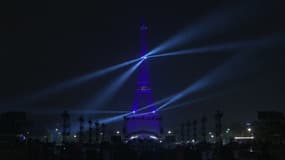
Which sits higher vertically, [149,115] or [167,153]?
[149,115]

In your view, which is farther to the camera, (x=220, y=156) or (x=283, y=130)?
(x=283, y=130)

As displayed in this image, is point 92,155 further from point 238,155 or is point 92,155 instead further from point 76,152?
point 238,155

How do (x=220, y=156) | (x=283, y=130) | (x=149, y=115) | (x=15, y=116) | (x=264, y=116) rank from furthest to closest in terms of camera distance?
(x=149, y=115) → (x=264, y=116) → (x=15, y=116) → (x=283, y=130) → (x=220, y=156)

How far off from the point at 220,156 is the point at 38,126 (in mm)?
115983

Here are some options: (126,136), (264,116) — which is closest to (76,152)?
(264,116)

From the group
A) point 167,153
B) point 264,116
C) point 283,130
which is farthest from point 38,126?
point 167,153

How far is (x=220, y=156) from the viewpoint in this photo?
33469 millimetres

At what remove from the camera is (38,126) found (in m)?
144

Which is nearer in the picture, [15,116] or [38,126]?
[15,116]

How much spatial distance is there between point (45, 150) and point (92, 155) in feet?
13.7

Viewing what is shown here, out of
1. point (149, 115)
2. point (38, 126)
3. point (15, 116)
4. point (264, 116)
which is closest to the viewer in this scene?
point (15, 116)

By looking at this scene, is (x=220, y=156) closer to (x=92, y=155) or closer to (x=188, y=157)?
(x=188, y=157)

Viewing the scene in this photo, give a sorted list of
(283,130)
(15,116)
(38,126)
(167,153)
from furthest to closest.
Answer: (38,126) < (15,116) < (283,130) < (167,153)

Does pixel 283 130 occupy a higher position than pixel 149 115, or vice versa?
pixel 149 115
